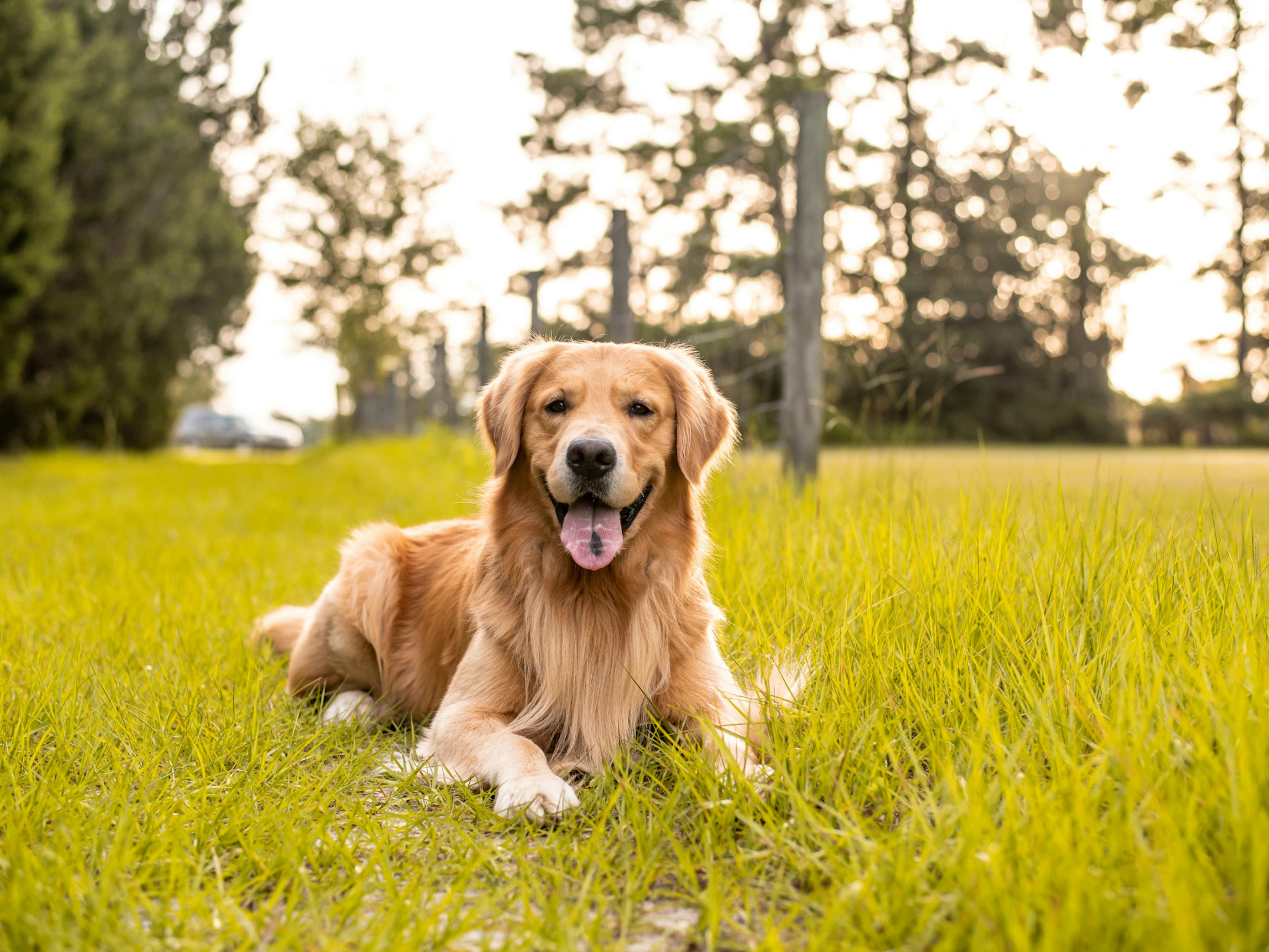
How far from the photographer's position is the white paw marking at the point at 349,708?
306 centimetres

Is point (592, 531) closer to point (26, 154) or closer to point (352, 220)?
point (26, 154)

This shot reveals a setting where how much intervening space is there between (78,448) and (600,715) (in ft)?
57.8

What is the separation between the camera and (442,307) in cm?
3033

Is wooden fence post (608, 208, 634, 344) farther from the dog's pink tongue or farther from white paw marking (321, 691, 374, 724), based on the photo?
the dog's pink tongue

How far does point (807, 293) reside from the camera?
18.5 ft

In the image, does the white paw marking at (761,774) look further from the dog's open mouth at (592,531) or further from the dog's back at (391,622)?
the dog's back at (391,622)

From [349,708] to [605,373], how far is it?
153 centimetres

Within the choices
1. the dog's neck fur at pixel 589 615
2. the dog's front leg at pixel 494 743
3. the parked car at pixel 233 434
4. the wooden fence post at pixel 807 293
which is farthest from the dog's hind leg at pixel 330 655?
the parked car at pixel 233 434

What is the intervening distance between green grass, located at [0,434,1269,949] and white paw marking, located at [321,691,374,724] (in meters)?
0.06

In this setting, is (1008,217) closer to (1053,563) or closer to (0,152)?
(0,152)

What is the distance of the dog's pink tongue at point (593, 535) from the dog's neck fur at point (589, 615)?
3.6 inches

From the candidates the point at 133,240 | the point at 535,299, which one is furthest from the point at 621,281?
the point at 133,240

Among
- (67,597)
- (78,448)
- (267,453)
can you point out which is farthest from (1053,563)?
(267,453)

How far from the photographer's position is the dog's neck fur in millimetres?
2686
